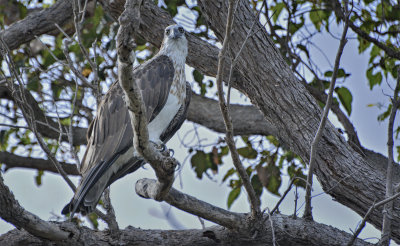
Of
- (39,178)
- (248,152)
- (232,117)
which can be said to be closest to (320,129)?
(248,152)

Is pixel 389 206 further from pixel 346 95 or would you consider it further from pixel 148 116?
pixel 148 116

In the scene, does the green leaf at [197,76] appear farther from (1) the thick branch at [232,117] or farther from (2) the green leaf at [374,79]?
(2) the green leaf at [374,79]

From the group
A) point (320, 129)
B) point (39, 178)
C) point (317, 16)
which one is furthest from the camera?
point (39, 178)

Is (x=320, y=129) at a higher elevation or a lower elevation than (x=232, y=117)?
lower

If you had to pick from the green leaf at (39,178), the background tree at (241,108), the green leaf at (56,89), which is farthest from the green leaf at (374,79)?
the green leaf at (39,178)

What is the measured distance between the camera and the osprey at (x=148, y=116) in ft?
13.5

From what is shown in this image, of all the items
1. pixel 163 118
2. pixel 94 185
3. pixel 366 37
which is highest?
pixel 366 37

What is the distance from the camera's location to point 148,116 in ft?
14.0

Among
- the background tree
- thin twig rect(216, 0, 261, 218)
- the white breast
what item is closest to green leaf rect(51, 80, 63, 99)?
the background tree

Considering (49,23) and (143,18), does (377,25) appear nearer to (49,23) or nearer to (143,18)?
(143,18)

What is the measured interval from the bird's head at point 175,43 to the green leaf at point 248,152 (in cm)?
128

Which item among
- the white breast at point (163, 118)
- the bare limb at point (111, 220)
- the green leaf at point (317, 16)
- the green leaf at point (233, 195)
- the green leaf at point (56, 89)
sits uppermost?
the green leaf at point (317, 16)

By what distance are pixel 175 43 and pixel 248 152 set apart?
4.91ft

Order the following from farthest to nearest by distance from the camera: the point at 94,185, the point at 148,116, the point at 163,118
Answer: the point at 163,118 < the point at 148,116 < the point at 94,185
